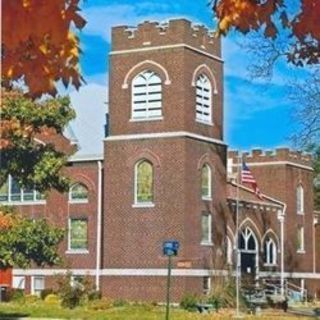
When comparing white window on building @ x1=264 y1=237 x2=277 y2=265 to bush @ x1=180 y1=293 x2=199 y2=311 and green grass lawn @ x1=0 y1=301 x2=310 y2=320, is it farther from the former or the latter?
green grass lawn @ x1=0 y1=301 x2=310 y2=320

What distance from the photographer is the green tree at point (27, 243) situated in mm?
23969

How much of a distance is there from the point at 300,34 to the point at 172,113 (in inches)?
1393

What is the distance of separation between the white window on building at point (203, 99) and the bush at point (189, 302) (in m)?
7.82

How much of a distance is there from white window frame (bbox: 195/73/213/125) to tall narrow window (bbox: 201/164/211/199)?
1.94 meters

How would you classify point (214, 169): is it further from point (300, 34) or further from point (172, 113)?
point (300, 34)

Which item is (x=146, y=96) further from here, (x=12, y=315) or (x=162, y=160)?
(x=12, y=315)

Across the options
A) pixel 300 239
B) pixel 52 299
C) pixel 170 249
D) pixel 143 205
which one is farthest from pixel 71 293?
pixel 300 239

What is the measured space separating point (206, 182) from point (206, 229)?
2016 mm

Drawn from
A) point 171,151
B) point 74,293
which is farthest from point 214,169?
point 74,293

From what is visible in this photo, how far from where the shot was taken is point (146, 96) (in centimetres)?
4244

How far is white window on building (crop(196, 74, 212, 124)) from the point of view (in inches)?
1662

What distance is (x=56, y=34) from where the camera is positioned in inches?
176

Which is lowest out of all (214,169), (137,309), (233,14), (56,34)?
(137,309)

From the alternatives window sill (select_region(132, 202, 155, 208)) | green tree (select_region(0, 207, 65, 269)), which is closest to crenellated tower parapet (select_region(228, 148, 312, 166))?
window sill (select_region(132, 202, 155, 208))
